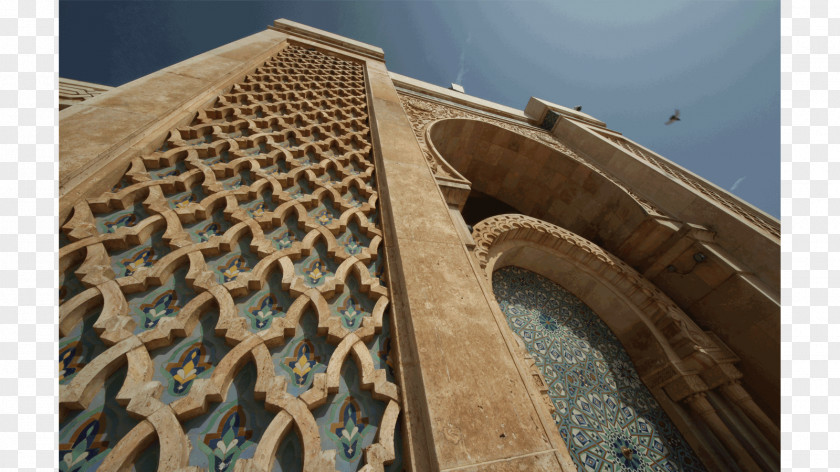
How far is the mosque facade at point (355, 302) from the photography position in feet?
2.62

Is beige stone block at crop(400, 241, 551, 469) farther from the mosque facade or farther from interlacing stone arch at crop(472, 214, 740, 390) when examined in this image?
interlacing stone arch at crop(472, 214, 740, 390)

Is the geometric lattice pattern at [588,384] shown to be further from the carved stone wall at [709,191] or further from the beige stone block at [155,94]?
the beige stone block at [155,94]

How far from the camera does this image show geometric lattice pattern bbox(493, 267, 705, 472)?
1.98 meters

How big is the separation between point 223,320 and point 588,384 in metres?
Result: 2.84

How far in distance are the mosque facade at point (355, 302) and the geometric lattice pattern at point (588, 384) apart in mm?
21

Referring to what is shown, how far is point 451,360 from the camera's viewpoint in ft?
3.03

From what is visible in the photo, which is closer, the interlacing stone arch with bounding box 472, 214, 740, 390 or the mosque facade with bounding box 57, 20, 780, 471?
the mosque facade with bounding box 57, 20, 780, 471

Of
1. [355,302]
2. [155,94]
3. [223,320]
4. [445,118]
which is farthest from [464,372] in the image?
[445,118]

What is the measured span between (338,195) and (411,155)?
70 centimetres

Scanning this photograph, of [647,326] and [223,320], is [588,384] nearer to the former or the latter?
[647,326]

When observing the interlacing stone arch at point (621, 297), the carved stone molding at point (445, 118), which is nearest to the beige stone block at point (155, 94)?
the carved stone molding at point (445, 118)

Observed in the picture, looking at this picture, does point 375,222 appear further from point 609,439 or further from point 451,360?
point 609,439

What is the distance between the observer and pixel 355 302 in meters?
1.23

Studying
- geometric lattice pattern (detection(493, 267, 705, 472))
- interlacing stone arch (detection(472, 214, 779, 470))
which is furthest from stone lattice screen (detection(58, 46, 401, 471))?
geometric lattice pattern (detection(493, 267, 705, 472))
